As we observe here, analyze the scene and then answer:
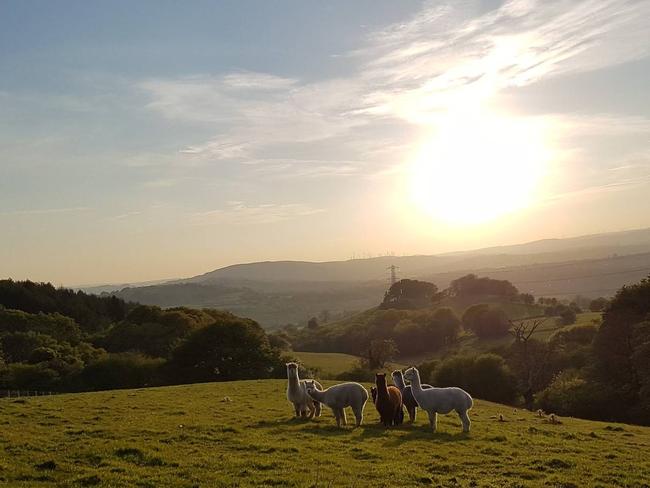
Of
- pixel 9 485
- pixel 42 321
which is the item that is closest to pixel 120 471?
pixel 9 485

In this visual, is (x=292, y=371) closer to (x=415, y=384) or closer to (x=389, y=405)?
(x=389, y=405)

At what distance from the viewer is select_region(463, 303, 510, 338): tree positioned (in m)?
97.6

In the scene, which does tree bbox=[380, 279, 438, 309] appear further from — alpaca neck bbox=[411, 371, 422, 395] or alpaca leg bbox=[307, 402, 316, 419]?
alpaca neck bbox=[411, 371, 422, 395]

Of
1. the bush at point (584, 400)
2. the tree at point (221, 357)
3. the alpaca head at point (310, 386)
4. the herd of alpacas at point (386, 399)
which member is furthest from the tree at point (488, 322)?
the alpaca head at point (310, 386)

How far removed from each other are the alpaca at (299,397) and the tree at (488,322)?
82.2m

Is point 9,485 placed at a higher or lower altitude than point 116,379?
higher

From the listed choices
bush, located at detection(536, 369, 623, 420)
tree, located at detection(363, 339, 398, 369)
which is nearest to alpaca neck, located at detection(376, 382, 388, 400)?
bush, located at detection(536, 369, 623, 420)

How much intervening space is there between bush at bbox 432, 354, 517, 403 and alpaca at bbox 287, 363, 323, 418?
3975 centimetres

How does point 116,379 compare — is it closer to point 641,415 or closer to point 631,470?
point 641,415

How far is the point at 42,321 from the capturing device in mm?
69375

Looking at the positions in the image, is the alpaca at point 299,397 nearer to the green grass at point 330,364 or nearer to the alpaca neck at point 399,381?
the alpaca neck at point 399,381

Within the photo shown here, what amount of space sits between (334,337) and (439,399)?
10501 centimetres

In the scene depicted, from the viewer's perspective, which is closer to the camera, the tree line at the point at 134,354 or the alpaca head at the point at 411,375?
the alpaca head at the point at 411,375

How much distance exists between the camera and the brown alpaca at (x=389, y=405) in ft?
62.1
